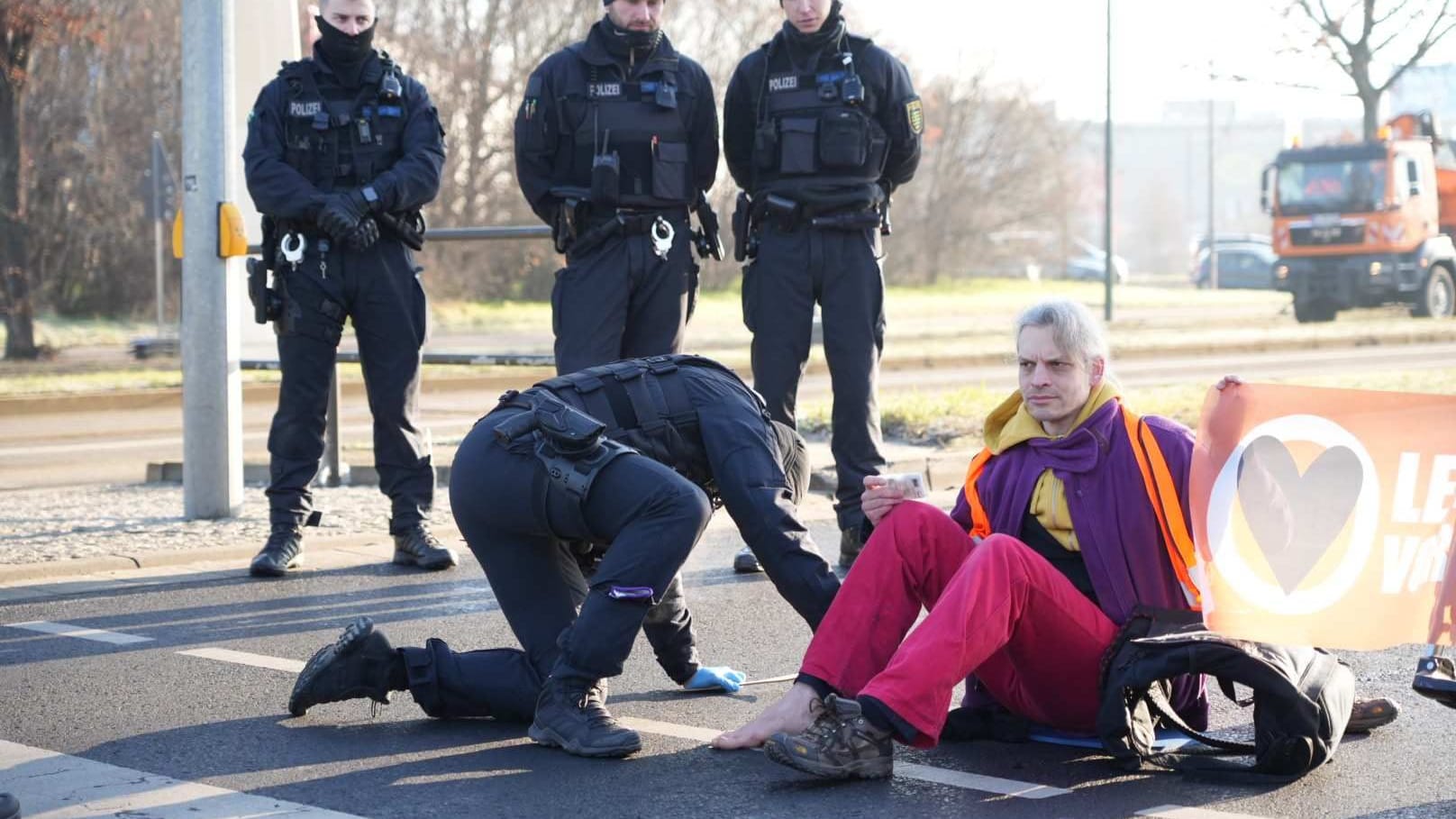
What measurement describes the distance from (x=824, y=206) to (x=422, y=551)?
2173 millimetres

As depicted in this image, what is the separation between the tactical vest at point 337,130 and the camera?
7.64 metres

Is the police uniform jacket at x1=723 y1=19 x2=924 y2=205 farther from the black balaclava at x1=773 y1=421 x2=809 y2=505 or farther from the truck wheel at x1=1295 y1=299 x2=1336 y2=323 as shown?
the truck wheel at x1=1295 y1=299 x2=1336 y2=323

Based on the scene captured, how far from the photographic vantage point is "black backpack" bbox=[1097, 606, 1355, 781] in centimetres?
430

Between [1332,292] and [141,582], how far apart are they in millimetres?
24380

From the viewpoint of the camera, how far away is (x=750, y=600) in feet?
23.2

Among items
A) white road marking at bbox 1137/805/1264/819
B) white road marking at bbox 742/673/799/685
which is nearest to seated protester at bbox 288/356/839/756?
white road marking at bbox 742/673/799/685

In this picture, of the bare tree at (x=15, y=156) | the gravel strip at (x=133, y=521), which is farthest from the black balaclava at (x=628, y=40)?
the bare tree at (x=15, y=156)

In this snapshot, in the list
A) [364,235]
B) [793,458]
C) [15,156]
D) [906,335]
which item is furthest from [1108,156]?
[793,458]

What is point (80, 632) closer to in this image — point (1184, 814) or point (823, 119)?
point (823, 119)

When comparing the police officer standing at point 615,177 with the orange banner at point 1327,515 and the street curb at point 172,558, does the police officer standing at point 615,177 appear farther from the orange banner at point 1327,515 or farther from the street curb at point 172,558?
the orange banner at point 1327,515

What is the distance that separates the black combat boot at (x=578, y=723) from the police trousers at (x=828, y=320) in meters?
3.01

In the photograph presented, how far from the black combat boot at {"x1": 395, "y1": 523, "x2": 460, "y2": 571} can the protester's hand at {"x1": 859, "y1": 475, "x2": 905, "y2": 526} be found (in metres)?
3.51

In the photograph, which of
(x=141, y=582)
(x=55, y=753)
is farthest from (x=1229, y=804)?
(x=141, y=582)

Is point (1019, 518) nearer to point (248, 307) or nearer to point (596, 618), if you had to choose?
point (596, 618)
